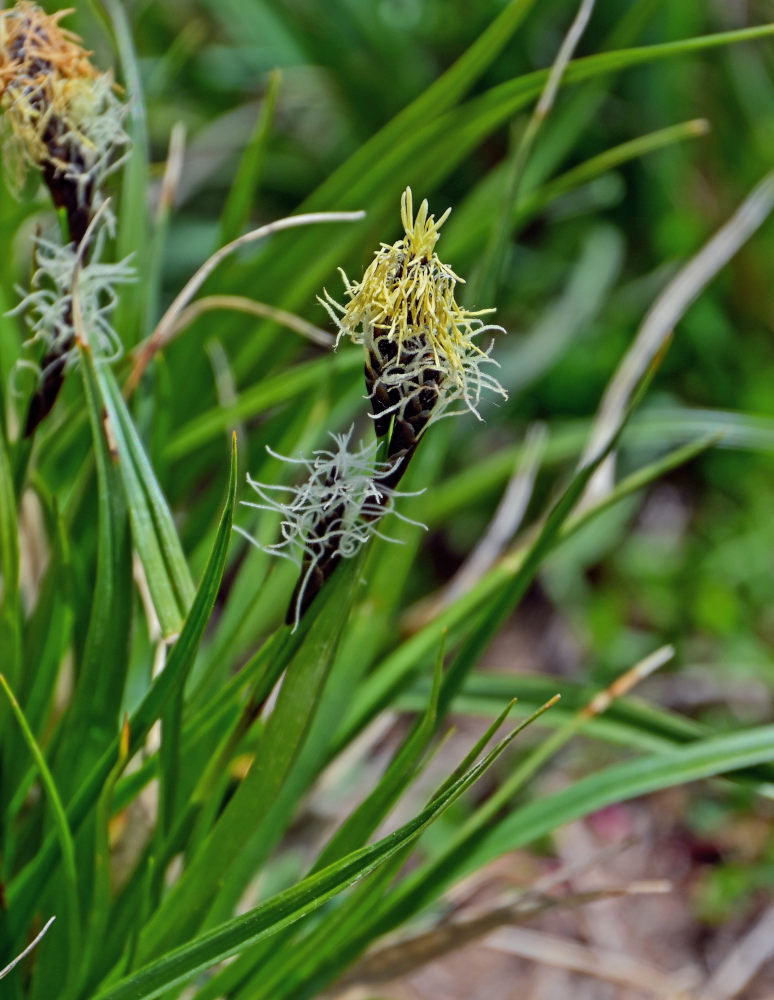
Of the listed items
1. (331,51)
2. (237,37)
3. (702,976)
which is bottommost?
(702,976)

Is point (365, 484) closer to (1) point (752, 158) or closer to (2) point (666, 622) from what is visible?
(2) point (666, 622)

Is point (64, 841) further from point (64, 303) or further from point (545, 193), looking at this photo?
point (545, 193)

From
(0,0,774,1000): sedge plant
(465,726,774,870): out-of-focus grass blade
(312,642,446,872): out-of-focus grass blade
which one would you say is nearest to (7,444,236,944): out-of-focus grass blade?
(0,0,774,1000): sedge plant

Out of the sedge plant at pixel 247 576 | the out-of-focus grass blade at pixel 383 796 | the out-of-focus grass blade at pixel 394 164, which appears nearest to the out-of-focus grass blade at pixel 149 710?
the sedge plant at pixel 247 576

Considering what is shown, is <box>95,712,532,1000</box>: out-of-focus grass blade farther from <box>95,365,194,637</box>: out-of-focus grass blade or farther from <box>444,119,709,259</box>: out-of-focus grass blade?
<box>444,119,709,259</box>: out-of-focus grass blade

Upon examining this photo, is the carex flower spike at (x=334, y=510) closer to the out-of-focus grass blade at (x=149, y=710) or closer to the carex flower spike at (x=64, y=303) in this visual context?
the out-of-focus grass blade at (x=149, y=710)

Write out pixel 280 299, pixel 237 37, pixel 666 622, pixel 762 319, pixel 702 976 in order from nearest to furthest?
1. pixel 280 299
2. pixel 702 976
3. pixel 666 622
4. pixel 762 319
5. pixel 237 37

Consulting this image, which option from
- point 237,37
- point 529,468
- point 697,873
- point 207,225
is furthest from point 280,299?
point 237,37
